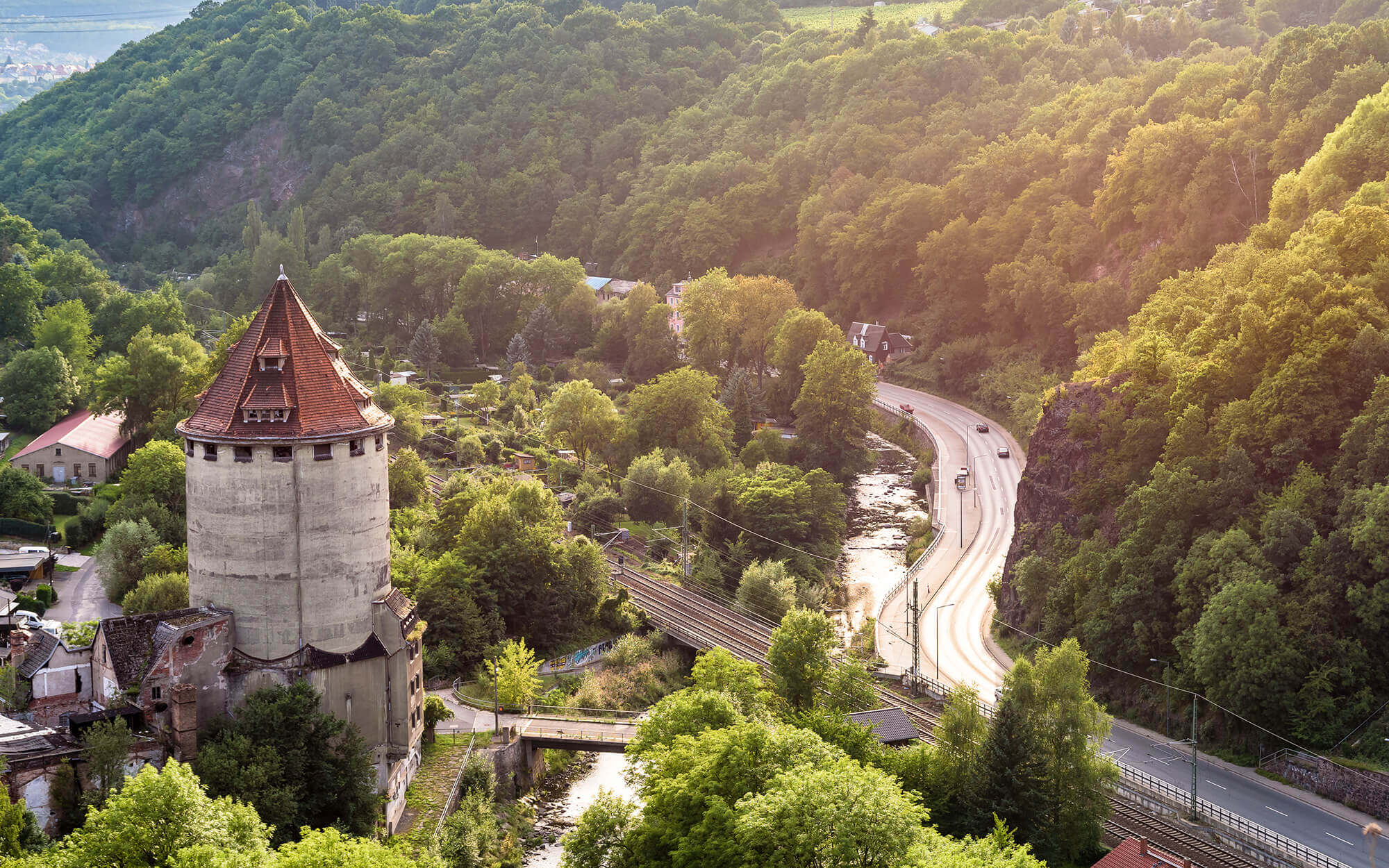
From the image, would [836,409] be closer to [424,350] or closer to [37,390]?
[424,350]

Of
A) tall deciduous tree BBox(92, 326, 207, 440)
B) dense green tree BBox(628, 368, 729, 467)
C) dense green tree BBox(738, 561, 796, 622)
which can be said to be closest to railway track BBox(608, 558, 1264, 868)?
dense green tree BBox(738, 561, 796, 622)

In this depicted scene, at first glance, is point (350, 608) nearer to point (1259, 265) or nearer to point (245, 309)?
point (1259, 265)

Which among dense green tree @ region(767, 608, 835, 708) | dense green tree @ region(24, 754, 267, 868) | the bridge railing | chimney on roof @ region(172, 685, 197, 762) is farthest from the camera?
the bridge railing

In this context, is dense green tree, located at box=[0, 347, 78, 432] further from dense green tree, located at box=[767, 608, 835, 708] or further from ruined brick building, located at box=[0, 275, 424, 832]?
dense green tree, located at box=[767, 608, 835, 708]

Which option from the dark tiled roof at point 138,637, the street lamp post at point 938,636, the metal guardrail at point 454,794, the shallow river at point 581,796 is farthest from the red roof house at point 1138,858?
the dark tiled roof at point 138,637

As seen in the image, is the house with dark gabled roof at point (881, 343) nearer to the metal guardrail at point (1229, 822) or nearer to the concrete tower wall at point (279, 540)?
the metal guardrail at point (1229, 822)
